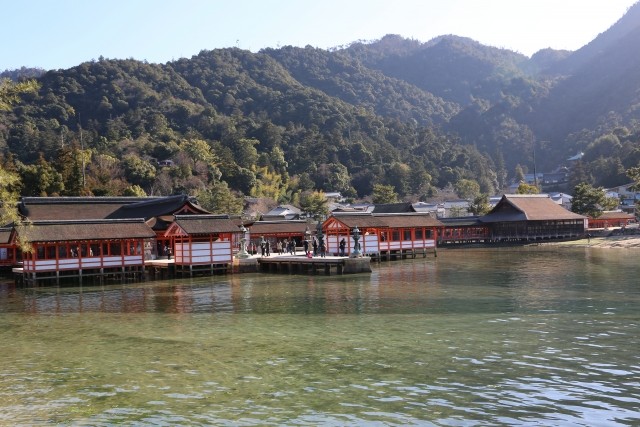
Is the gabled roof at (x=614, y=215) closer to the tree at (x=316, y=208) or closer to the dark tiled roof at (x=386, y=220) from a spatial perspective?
the tree at (x=316, y=208)

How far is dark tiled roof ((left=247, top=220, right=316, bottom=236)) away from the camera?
50.2 m

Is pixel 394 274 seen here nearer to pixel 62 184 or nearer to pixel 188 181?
pixel 62 184

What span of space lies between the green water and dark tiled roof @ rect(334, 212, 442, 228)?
1569cm

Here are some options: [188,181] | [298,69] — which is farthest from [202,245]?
[298,69]

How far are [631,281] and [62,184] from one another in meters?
48.0

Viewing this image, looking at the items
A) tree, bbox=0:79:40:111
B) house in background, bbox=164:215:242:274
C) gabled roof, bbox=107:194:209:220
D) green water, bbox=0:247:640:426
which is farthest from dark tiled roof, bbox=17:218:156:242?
tree, bbox=0:79:40:111

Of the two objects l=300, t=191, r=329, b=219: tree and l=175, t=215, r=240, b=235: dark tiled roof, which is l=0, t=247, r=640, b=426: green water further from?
l=300, t=191, r=329, b=219: tree

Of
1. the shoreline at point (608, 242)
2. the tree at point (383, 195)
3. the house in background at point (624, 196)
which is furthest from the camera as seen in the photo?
the house in background at point (624, 196)

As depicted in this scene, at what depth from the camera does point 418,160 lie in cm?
11538

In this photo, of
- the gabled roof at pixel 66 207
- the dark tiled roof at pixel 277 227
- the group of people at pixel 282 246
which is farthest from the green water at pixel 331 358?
the dark tiled roof at pixel 277 227

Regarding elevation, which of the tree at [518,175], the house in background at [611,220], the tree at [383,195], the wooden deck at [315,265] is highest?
the tree at [518,175]

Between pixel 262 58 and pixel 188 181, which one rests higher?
pixel 262 58

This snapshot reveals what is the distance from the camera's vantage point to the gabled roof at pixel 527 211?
211 feet

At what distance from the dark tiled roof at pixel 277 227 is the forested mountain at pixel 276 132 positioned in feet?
48.9
